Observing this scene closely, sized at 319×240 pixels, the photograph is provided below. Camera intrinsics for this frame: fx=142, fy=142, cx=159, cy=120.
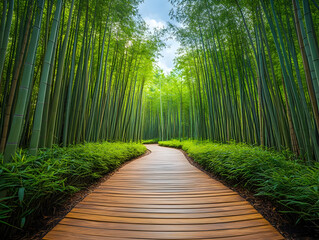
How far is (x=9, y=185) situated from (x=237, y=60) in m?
4.62

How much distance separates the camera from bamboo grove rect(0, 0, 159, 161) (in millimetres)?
1451

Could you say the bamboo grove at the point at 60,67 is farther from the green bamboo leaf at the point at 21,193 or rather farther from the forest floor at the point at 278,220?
the forest floor at the point at 278,220

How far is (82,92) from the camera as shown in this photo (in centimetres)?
298

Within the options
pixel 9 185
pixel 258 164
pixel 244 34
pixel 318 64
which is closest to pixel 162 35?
pixel 244 34

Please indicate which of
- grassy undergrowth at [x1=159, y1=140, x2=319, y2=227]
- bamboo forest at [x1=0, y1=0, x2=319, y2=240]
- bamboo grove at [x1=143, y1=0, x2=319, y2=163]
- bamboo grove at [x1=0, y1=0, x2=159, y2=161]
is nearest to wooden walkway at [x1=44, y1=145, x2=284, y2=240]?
bamboo forest at [x1=0, y1=0, x2=319, y2=240]

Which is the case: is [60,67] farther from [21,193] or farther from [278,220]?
[278,220]

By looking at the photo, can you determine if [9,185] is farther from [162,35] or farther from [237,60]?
[162,35]

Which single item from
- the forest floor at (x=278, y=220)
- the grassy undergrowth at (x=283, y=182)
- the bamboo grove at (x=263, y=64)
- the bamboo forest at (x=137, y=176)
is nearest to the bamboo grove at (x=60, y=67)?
the bamboo forest at (x=137, y=176)

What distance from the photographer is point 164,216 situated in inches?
45.6

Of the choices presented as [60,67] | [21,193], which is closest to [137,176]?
[21,193]

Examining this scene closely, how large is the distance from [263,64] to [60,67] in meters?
3.56

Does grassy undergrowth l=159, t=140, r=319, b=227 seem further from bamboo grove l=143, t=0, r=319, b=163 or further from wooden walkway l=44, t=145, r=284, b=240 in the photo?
bamboo grove l=143, t=0, r=319, b=163

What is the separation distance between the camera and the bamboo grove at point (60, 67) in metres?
1.45

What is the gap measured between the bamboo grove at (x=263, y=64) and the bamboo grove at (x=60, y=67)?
1731 mm
